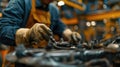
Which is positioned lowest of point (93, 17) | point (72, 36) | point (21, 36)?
point (93, 17)

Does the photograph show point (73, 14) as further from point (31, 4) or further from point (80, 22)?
point (31, 4)

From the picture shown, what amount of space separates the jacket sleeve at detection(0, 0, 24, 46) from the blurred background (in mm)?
5138

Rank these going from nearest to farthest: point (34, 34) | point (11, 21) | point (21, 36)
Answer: point (34, 34)
point (21, 36)
point (11, 21)

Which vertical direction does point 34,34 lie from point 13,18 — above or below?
below

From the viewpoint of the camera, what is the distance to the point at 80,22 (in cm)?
1161

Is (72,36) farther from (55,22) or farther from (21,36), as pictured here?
(21,36)

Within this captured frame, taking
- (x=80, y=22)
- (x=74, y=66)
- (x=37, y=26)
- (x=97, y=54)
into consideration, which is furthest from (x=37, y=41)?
(x=80, y=22)

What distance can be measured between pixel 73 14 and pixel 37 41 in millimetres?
10513

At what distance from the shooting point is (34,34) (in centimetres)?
198

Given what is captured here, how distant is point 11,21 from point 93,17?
29.0 feet

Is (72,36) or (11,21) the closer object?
(11,21)

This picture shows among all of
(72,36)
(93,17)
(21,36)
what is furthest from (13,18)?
(93,17)

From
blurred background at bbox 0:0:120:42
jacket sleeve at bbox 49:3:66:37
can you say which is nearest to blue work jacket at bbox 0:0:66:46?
jacket sleeve at bbox 49:3:66:37

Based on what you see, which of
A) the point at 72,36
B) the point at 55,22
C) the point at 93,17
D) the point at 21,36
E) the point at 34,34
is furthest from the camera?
the point at 93,17
